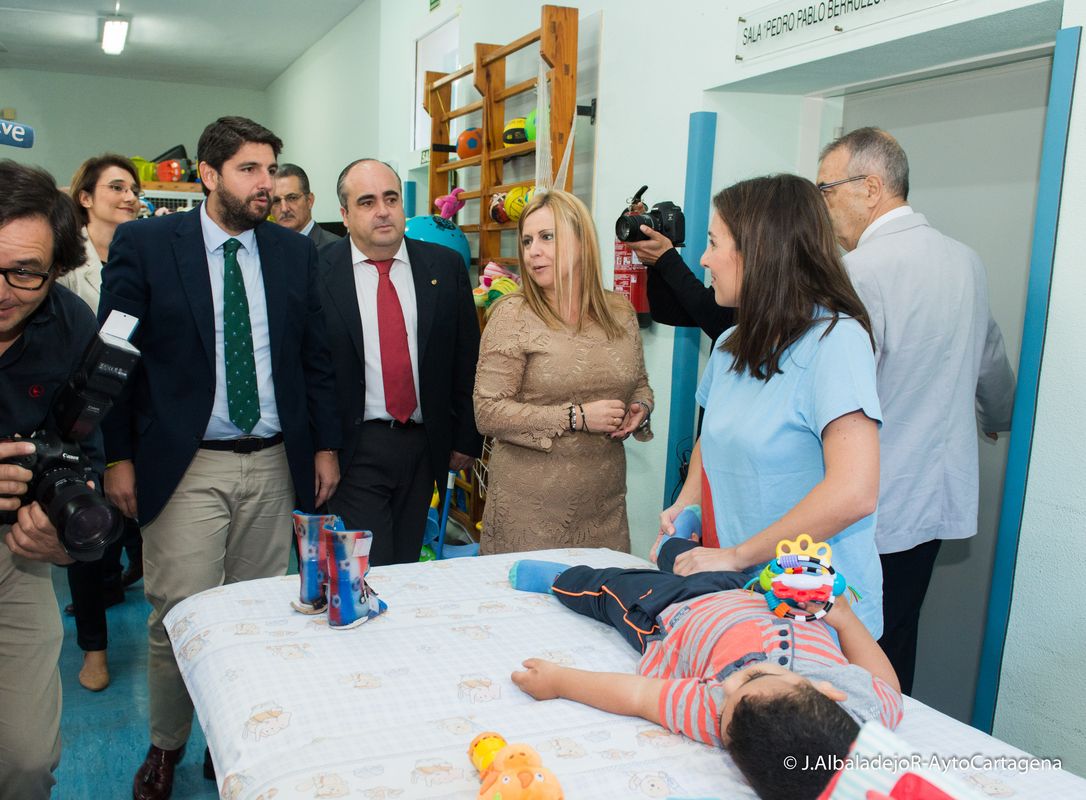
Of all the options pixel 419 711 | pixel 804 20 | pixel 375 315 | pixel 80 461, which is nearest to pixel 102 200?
pixel 375 315

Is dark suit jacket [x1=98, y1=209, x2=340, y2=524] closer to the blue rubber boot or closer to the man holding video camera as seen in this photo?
the man holding video camera

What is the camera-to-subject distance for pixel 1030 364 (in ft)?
6.13

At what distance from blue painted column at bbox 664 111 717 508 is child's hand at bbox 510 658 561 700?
1.74m

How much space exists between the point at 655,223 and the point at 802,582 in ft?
4.54

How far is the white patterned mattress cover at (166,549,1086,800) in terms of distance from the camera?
1.13 metres

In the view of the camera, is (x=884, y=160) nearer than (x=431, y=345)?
Yes

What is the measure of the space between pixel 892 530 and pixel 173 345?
1761 mm

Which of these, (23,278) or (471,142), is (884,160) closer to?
(23,278)

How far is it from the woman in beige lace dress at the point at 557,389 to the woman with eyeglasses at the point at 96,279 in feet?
4.88

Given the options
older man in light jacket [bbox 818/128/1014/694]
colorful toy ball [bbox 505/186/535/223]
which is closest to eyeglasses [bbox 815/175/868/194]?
older man in light jacket [bbox 818/128/1014/694]

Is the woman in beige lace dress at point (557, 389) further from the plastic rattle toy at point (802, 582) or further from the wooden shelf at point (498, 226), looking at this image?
the wooden shelf at point (498, 226)

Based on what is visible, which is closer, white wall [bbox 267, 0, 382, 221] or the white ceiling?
white wall [bbox 267, 0, 382, 221]

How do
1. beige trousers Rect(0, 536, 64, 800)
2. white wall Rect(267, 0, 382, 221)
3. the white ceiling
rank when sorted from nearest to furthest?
beige trousers Rect(0, 536, 64, 800) → white wall Rect(267, 0, 382, 221) → the white ceiling

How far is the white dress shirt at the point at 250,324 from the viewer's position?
7.04 ft
